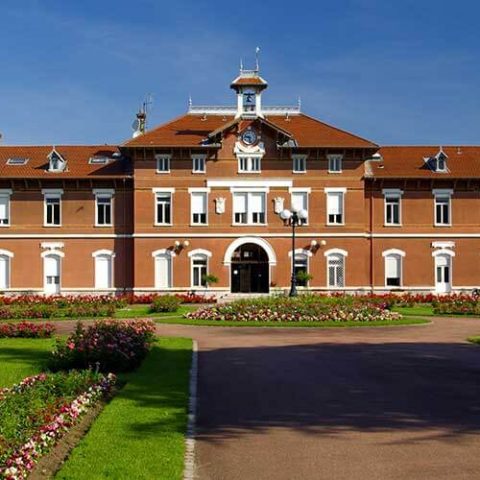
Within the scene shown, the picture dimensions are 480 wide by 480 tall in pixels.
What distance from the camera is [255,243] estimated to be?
42188 millimetres

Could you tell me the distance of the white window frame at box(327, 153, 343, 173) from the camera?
42125 mm

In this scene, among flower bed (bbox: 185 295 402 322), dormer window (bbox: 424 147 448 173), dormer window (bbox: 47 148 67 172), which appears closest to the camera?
flower bed (bbox: 185 295 402 322)

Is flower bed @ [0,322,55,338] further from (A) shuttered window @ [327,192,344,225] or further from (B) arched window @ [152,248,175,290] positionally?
(A) shuttered window @ [327,192,344,225]

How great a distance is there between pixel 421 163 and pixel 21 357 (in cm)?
3347

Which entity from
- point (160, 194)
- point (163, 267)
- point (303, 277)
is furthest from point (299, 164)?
point (163, 267)

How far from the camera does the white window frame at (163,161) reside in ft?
137

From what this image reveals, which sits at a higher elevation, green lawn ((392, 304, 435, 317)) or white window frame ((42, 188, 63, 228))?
white window frame ((42, 188, 63, 228))

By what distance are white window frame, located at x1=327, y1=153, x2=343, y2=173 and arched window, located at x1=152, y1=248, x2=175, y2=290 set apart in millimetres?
10271

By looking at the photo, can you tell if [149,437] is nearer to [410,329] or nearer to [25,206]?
[410,329]

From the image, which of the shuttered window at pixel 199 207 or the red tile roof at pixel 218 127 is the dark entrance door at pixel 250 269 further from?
the red tile roof at pixel 218 127

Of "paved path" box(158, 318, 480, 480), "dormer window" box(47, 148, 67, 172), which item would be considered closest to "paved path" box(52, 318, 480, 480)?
"paved path" box(158, 318, 480, 480)

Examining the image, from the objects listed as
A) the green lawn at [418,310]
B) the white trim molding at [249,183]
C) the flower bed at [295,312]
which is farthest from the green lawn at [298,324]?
the white trim molding at [249,183]

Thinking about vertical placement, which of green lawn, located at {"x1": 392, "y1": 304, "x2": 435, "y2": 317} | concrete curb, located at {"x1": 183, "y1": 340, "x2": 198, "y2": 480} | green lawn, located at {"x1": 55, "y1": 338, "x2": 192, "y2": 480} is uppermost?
green lawn, located at {"x1": 55, "y1": 338, "x2": 192, "y2": 480}

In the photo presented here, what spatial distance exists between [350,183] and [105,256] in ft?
48.7
